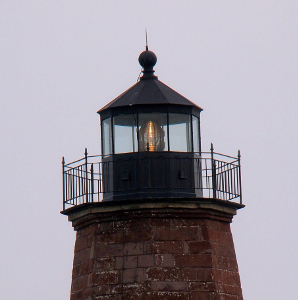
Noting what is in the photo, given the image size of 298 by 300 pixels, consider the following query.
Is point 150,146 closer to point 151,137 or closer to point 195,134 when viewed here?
point 151,137

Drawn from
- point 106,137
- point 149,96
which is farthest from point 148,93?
point 106,137

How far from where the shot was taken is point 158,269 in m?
18.6

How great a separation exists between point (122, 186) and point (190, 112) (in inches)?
74.8

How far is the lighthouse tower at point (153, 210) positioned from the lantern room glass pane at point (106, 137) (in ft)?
0.06

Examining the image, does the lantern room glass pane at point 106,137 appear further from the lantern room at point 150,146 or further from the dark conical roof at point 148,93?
the dark conical roof at point 148,93

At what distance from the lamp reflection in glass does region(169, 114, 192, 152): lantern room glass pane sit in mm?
184

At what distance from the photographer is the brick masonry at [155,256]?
18609mm

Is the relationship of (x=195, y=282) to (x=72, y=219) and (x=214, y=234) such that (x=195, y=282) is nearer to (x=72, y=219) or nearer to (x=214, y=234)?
(x=214, y=234)

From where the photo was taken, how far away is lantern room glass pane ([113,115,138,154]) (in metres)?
19.2

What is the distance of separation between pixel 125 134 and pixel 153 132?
52 cm

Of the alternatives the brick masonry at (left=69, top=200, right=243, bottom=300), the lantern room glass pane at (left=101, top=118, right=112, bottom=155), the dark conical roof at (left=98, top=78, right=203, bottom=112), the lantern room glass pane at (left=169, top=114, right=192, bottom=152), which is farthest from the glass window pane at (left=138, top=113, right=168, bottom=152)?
the brick masonry at (left=69, top=200, right=243, bottom=300)

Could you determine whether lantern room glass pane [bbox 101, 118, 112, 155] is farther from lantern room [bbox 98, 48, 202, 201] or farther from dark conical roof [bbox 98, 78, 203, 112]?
dark conical roof [bbox 98, 78, 203, 112]

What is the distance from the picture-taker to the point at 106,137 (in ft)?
64.3

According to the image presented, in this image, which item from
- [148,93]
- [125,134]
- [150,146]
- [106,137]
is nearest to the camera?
[150,146]
